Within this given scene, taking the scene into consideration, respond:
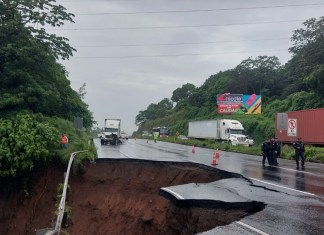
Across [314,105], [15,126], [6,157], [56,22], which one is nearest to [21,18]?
[56,22]

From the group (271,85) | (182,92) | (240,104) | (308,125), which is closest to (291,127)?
(308,125)

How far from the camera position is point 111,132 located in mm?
52969

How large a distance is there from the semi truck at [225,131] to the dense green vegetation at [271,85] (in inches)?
137

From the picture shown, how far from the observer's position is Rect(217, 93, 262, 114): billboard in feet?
216

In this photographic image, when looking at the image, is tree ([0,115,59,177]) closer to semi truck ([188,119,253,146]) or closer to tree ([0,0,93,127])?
tree ([0,0,93,127])

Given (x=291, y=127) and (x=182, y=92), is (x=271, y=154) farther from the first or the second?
(x=182, y=92)

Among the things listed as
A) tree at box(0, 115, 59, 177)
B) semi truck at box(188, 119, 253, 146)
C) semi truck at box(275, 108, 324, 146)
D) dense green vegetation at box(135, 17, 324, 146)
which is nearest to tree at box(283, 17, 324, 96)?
dense green vegetation at box(135, 17, 324, 146)

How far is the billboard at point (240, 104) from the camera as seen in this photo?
65.9m

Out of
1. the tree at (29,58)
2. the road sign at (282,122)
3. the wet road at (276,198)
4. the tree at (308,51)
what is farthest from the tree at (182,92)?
the wet road at (276,198)

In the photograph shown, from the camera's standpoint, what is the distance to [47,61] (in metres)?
25.3

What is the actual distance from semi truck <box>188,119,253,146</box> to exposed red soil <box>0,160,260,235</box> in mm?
31230

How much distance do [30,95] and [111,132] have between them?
30.1m

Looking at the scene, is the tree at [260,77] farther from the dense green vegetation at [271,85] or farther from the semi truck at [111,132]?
the semi truck at [111,132]

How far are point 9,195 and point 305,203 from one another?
1290 centimetres
